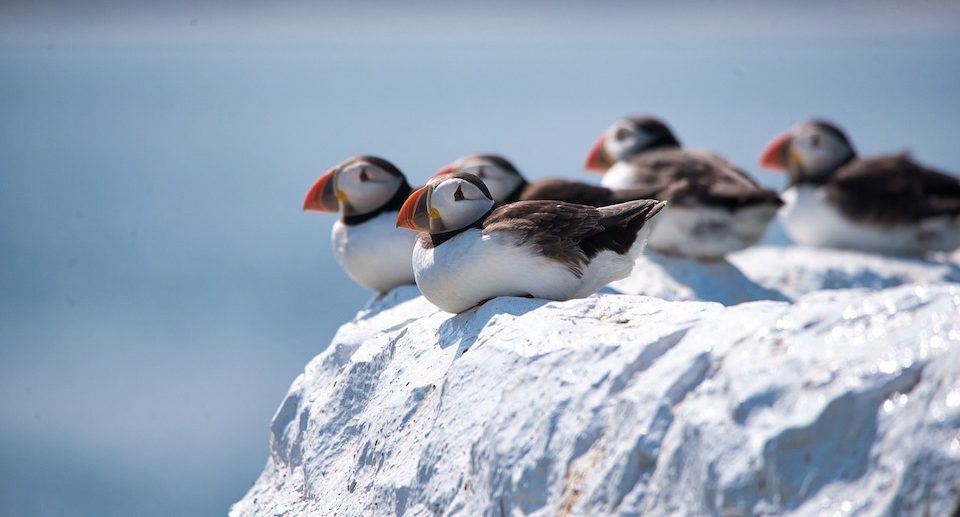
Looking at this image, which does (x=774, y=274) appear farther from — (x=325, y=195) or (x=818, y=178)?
(x=325, y=195)

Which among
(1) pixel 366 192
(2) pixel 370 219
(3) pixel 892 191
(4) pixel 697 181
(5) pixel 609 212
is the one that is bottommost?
(3) pixel 892 191

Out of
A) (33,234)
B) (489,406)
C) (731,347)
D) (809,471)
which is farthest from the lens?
(33,234)

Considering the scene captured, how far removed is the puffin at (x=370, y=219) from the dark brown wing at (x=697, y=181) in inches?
101

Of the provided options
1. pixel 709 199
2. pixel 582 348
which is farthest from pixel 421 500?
pixel 709 199

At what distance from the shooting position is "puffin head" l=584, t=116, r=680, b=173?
34.4 feet

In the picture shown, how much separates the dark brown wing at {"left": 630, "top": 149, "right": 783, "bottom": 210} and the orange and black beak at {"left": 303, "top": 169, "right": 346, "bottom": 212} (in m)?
2.75

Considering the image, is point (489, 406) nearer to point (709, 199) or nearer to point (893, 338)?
point (893, 338)

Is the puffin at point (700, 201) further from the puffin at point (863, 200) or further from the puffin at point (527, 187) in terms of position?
the puffin at point (863, 200)

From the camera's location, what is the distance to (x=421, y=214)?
5.61 metres

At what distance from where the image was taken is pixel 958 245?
1102cm

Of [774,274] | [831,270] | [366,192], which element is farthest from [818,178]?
[366,192]

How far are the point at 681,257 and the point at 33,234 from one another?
86.4ft

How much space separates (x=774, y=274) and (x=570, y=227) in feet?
16.6

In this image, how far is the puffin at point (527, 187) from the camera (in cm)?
812
